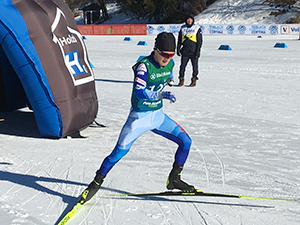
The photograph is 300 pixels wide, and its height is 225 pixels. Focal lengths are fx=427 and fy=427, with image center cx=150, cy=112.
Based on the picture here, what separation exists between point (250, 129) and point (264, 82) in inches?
201

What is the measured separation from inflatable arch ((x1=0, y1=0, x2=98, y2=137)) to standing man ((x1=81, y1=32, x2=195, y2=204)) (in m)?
2.44

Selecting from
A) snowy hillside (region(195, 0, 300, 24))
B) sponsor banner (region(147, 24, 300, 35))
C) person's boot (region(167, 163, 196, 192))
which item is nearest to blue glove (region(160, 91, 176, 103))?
person's boot (region(167, 163, 196, 192))

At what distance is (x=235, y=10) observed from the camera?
48.1m

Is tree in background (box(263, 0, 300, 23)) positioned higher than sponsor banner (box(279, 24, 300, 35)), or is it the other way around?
tree in background (box(263, 0, 300, 23))

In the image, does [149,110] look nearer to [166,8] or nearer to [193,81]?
[193,81]

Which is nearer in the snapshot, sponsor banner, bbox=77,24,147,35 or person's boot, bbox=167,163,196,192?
person's boot, bbox=167,163,196,192

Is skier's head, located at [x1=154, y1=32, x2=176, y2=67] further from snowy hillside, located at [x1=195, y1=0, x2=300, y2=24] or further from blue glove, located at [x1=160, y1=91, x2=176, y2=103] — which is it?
snowy hillside, located at [x1=195, y1=0, x2=300, y2=24]

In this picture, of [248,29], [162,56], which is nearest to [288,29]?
[248,29]

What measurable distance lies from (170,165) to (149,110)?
1.53 meters

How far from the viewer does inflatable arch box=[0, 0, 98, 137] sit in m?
6.11

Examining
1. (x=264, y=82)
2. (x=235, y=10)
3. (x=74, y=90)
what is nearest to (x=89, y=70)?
(x=74, y=90)

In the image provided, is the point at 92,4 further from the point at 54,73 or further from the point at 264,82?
the point at 54,73

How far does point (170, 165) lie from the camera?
5531mm

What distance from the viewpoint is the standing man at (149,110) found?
13.1 feet
